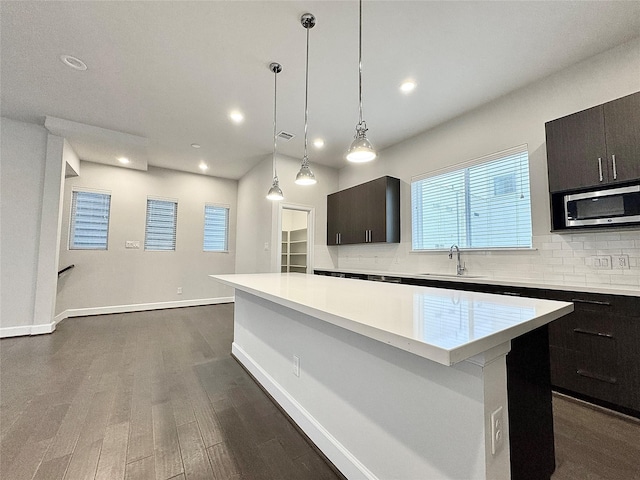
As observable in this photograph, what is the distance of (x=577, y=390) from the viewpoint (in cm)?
207

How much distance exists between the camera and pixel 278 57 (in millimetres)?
2451

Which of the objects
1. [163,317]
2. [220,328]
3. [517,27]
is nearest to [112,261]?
[163,317]

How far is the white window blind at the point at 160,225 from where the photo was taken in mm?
5523

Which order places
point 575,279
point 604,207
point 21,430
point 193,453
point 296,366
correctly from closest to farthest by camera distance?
point 193,453 < point 21,430 < point 296,366 < point 604,207 < point 575,279

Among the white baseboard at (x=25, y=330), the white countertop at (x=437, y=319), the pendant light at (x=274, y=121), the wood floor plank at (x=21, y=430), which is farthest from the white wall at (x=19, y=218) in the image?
the white countertop at (x=437, y=319)

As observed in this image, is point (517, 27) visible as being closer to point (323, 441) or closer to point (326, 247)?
point (323, 441)

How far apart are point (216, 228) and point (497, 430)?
6.28 meters

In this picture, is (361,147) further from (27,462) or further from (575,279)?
(27,462)

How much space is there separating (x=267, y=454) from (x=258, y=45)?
301cm

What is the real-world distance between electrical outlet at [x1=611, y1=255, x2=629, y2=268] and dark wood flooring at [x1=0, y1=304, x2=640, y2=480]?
1.15m

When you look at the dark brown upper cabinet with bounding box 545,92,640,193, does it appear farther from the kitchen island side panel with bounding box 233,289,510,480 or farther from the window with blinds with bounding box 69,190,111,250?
the window with blinds with bounding box 69,190,111,250

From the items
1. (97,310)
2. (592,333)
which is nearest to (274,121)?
(592,333)

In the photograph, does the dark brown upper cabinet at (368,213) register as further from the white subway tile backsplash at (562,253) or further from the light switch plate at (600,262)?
the light switch plate at (600,262)

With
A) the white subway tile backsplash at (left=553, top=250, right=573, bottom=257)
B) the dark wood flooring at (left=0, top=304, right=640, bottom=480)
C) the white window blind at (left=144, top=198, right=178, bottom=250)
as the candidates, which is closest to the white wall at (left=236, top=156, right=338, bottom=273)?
the white window blind at (left=144, top=198, right=178, bottom=250)
